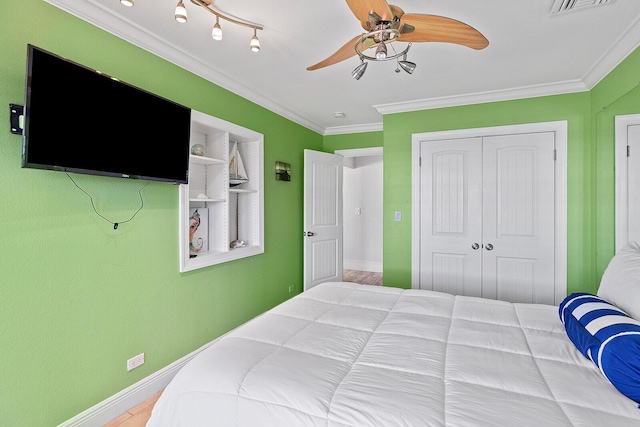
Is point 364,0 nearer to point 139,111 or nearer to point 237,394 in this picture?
point 139,111

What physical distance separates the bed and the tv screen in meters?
1.17

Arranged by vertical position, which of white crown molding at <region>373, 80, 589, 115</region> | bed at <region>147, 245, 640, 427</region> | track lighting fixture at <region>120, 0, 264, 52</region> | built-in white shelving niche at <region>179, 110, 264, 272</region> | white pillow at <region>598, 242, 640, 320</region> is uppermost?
white crown molding at <region>373, 80, 589, 115</region>

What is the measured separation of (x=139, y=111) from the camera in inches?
→ 73.7

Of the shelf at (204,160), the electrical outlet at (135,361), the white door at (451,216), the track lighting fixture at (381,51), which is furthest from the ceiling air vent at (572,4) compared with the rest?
the electrical outlet at (135,361)

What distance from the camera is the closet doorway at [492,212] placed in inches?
119

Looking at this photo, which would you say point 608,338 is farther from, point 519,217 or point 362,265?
point 362,265

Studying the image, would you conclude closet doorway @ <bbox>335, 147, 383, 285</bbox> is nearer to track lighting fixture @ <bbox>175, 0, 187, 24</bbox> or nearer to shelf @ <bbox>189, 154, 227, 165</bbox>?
shelf @ <bbox>189, 154, 227, 165</bbox>

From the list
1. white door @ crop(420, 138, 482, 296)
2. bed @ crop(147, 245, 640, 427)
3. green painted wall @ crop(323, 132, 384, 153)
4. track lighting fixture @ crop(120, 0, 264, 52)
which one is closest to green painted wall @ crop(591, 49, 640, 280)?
white door @ crop(420, 138, 482, 296)

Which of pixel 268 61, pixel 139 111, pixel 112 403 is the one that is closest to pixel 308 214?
pixel 268 61

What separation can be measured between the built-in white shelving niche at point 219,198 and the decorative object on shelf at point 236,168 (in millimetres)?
107

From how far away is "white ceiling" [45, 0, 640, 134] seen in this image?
5.84ft

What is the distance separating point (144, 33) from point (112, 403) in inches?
91.6

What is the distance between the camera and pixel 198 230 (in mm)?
2748

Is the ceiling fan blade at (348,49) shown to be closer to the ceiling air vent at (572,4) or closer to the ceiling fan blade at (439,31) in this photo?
the ceiling fan blade at (439,31)
